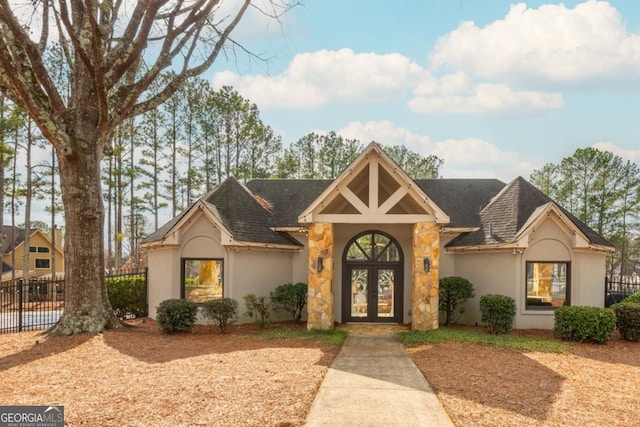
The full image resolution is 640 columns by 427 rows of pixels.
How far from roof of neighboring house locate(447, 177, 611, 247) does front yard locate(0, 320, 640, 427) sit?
14.2 feet

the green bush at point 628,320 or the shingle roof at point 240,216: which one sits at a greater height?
the shingle roof at point 240,216

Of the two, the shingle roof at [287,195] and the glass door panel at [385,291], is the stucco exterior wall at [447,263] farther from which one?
the shingle roof at [287,195]

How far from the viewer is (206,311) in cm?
1266

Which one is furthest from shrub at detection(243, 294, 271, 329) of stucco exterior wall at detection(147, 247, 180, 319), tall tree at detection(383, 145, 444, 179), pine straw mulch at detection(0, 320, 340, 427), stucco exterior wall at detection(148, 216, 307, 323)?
tall tree at detection(383, 145, 444, 179)

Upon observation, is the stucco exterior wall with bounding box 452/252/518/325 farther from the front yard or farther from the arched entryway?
the front yard

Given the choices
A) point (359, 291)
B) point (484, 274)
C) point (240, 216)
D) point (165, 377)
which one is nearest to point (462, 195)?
point (484, 274)

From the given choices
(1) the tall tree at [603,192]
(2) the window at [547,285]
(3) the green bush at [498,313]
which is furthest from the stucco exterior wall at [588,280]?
(1) the tall tree at [603,192]

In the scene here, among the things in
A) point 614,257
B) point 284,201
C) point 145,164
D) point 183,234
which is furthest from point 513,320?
point 614,257

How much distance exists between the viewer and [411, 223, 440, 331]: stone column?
12.4m

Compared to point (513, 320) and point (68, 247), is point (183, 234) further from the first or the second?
point (513, 320)

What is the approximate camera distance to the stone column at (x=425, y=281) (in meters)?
12.4
